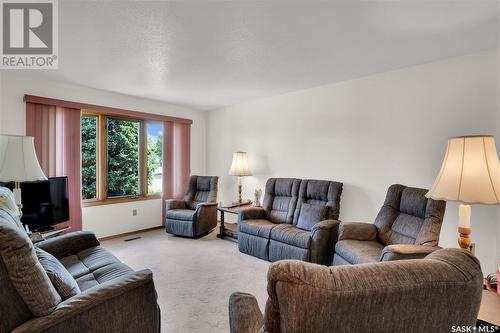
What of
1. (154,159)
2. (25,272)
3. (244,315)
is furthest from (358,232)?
(154,159)

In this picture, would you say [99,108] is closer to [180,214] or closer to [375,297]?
[180,214]

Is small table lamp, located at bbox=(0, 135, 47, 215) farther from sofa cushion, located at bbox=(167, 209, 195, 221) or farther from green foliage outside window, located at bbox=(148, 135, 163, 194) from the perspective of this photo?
green foliage outside window, located at bbox=(148, 135, 163, 194)

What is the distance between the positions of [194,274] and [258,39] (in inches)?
98.1

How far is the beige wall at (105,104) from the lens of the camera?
3.28 metres

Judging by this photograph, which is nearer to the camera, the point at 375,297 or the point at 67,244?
the point at 375,297

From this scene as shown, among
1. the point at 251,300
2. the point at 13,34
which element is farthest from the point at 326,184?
the point at 13,34

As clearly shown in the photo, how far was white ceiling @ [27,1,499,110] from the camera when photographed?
6.25 ft

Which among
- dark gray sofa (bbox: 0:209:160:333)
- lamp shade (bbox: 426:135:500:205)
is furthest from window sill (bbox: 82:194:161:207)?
lamp shade (bbox: 426:135:500:205)

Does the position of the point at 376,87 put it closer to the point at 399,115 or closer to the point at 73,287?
the point at 399,115

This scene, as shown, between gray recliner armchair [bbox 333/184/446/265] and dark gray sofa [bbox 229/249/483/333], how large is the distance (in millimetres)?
1306

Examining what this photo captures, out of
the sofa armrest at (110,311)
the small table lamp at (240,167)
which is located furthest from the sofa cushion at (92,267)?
the small table lamp at (240,167)

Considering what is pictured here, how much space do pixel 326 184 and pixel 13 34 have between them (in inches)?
139

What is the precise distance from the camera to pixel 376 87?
3.32 meters

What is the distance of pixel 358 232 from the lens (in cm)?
276
